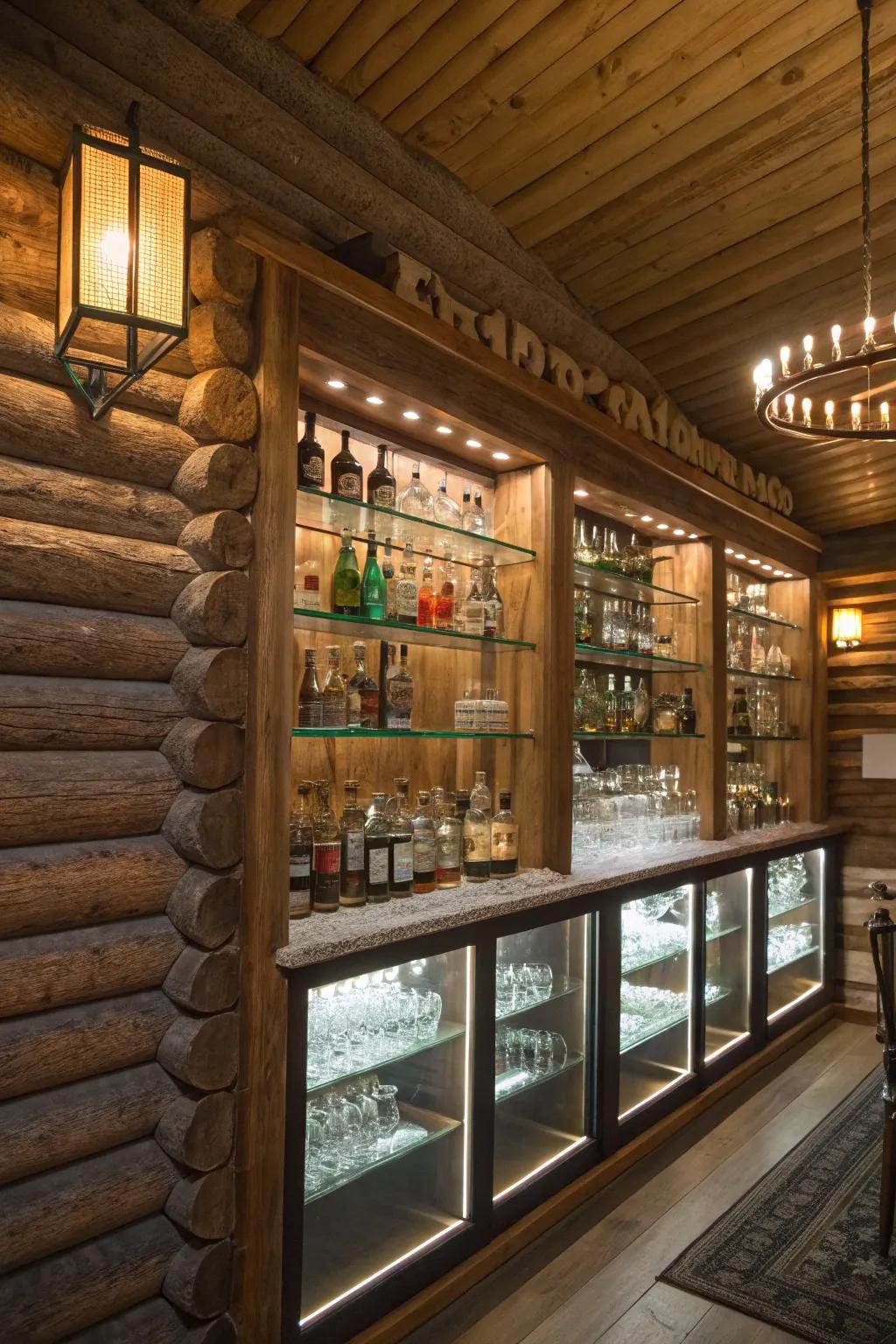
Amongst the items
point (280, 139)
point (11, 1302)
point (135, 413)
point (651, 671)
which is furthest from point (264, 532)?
point (651, 671)

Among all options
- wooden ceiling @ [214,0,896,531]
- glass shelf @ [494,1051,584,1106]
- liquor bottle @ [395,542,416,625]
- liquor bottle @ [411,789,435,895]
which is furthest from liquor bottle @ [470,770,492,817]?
wooden ceiling @ [214,0,896,531]

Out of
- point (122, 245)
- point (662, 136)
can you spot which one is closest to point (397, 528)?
point (122, 245)

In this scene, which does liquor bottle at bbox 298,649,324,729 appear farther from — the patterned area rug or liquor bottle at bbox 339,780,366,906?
the patterned area rug

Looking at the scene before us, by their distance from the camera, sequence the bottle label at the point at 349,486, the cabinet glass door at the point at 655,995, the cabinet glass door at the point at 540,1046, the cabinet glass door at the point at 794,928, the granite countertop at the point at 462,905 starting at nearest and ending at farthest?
the granite countertop at the point at 462,905
the bottle label at the point at 349,486
the cabinet glass door at the point at 540,1046
the cabinet glass door at the point at 655,995
the cabinet glass door at the point at 794,928

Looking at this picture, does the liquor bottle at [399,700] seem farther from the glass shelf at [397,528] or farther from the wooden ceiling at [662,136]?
the wooden ceiling at [662,136]

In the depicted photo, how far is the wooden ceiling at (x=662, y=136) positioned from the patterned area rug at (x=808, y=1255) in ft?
11.7

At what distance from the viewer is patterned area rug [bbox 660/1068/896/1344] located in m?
2.60

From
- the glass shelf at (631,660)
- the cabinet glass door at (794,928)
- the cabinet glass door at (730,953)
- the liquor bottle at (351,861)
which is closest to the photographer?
the liquor bottle at (351,861)

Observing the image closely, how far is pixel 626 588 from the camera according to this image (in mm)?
4242

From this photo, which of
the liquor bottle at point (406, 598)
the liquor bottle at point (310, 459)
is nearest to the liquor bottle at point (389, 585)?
the liquor bottle at point (406, 598)

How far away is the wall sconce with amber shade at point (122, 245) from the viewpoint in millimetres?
1747

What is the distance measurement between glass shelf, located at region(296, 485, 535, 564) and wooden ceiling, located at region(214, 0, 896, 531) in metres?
1.29

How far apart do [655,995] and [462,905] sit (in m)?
1.75

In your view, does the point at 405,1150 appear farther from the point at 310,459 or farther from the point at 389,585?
the point at 310,459
